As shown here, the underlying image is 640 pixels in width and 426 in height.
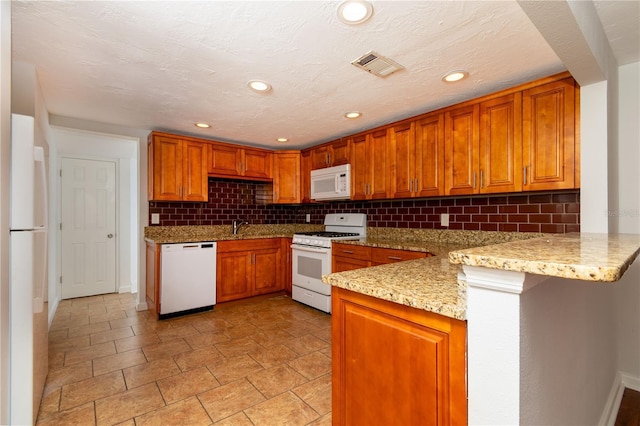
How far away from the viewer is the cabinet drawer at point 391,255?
2692mm

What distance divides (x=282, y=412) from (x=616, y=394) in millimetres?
2082

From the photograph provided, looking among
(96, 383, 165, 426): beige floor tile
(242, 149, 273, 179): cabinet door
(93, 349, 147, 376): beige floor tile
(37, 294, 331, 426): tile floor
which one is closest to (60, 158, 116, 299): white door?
(37, 294, 331, 426): tile floor

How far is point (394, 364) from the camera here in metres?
1.03

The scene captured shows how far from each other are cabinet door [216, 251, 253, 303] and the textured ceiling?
1673 mm

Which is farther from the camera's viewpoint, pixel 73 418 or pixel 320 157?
pixel 320 157

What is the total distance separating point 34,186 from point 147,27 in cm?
103

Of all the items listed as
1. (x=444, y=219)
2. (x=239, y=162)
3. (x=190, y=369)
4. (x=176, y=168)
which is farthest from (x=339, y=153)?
(x=190, y=369)

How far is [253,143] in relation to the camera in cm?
425

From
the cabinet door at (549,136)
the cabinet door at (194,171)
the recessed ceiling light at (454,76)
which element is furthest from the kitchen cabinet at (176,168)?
the cabinet door at (549,136)

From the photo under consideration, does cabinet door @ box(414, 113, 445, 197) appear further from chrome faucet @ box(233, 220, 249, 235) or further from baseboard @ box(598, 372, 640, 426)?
chrome faucet @ box(233, 220, 249, 235)

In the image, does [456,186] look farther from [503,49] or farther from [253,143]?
[253,143]

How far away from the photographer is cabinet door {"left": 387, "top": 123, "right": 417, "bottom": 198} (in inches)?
117

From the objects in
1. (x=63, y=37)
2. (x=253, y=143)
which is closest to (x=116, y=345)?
(x=63, y=37)

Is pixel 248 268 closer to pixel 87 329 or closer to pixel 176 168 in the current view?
pixel 176 168
